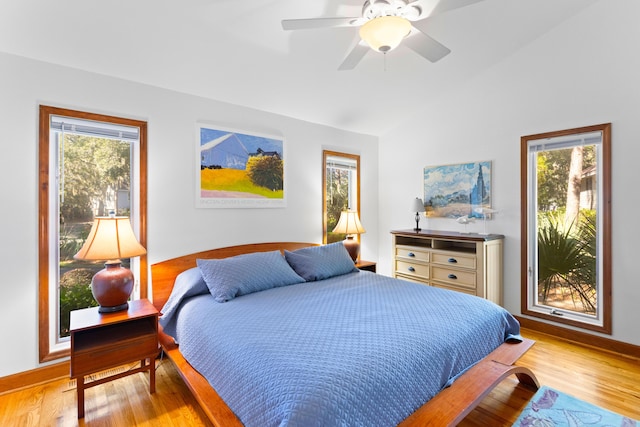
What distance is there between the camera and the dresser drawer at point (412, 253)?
12.3ft

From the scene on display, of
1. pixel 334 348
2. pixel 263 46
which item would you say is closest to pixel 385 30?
pixel 263 46

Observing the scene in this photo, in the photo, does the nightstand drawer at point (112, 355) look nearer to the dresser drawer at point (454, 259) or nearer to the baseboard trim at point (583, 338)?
the dresser drawer at point (454, 259)

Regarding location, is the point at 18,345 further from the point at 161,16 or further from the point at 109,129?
the point at 161,16

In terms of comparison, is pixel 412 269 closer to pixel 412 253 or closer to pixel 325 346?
pixel 412 253

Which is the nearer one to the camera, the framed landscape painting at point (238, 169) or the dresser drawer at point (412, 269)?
the framed landscape painting at point (238, 169)

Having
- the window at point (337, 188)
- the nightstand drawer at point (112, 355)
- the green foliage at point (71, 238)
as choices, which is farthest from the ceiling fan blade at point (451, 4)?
the green foliage at point (71, 238)

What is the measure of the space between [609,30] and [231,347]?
395 centimetres

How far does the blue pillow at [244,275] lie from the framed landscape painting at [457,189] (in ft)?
7.09

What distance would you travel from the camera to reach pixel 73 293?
8.25ft

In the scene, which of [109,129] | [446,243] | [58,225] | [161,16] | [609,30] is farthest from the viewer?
[446,243]

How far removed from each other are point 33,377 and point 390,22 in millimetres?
3362

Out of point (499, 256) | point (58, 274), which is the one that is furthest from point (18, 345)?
point (499, 256)

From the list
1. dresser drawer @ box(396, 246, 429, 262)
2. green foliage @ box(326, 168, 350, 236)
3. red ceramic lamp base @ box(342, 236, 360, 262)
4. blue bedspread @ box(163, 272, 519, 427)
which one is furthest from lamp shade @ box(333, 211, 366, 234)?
blue bedspread @ box(163, 272, 519, 427)

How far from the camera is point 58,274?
2.42 m
